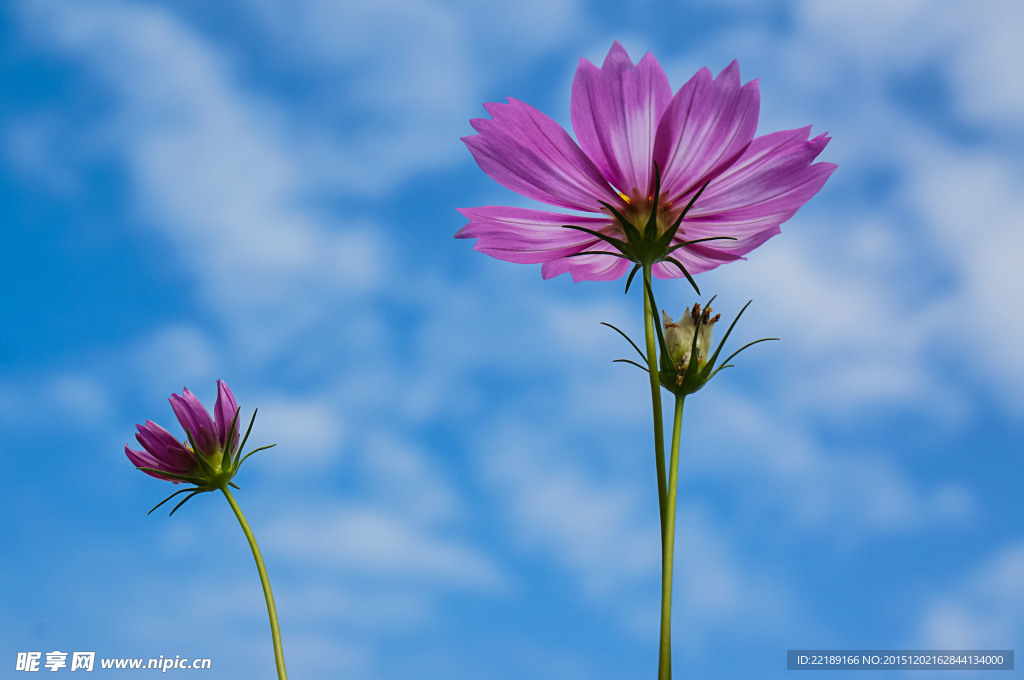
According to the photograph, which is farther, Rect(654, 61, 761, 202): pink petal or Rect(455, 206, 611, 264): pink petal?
Rect(455, 206, 611, 264): pink petal

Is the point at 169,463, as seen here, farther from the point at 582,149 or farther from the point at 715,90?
the point at 715,90

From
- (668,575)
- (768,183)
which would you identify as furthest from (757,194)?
(668,575)

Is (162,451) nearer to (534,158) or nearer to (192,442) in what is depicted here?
(192,442)

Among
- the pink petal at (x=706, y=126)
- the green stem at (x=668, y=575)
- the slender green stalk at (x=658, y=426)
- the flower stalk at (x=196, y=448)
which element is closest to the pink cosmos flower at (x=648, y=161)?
the pink petal at (x=706, y=126)

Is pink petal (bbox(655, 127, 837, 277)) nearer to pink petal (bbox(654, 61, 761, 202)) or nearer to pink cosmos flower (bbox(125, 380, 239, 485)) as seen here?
pink petal (bbox(654, 61, 761, 202))

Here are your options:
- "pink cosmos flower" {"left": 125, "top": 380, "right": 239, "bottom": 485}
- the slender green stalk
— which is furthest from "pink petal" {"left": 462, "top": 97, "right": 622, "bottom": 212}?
"pink cosmos flower" {"left": 125, "top": 380, "right": 239, "bottom": 485}

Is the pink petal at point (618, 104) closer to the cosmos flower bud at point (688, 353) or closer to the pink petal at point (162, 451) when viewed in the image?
the cosmos flower bud at point (688, 353)
